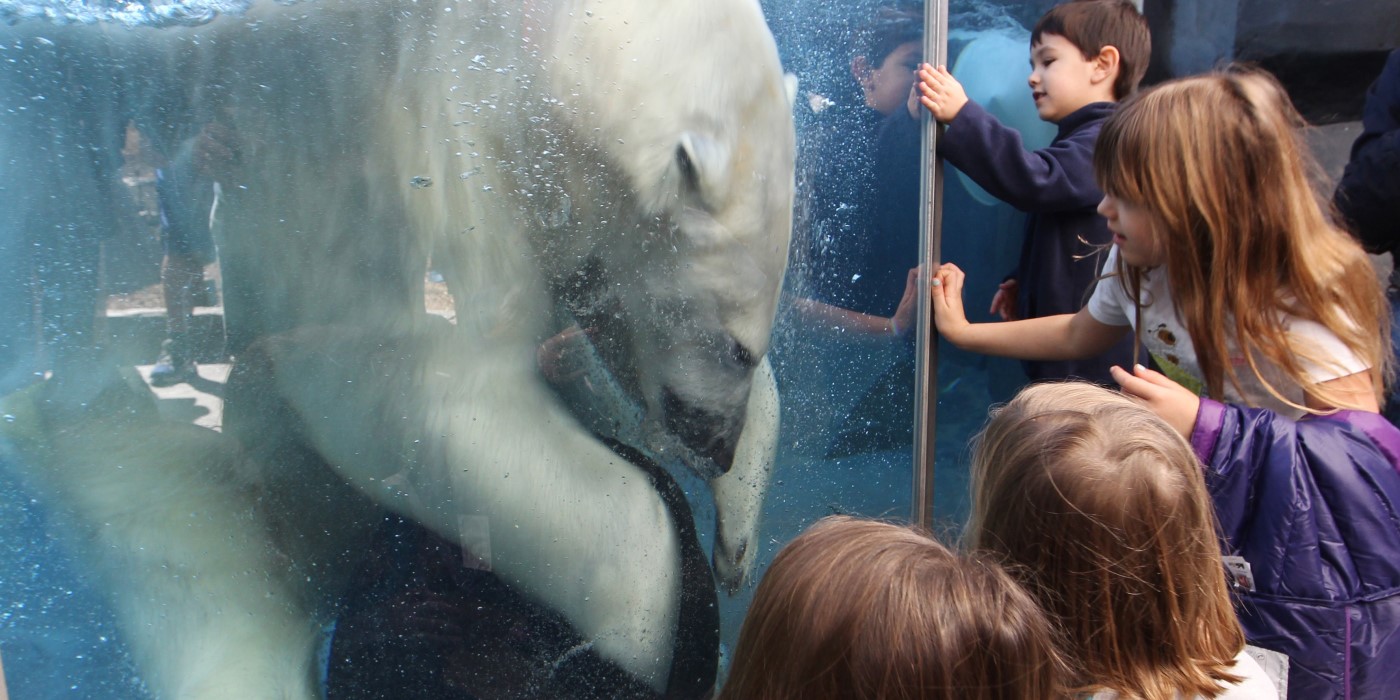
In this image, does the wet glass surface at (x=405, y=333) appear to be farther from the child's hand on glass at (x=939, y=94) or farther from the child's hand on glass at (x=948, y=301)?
the child's hand on glass at (x=948, y=301)

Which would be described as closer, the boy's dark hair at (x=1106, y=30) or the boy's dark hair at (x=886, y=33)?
the boy's dark hair at (x=886, y=33)

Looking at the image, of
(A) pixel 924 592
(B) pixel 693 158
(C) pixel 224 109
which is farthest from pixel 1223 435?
(C) pixel 224 109

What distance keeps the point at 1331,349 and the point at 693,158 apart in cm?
74

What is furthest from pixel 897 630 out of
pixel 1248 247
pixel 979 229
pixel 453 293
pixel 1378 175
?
pixel 1378 175

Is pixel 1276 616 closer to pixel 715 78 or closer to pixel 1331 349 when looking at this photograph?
pixel 1331 349

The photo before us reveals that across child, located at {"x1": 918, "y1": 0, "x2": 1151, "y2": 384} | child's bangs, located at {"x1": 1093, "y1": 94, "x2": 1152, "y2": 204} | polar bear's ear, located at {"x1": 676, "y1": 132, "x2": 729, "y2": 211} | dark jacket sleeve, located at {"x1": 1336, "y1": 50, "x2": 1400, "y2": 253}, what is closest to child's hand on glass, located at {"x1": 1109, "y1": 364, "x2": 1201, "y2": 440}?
child's bangs, located at {"x1": 1093, "y1": 94, "x2": 1152, "y2": 204}

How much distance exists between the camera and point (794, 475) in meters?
1.34

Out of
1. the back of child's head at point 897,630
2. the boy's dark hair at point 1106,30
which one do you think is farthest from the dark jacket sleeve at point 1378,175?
the back of child's head at point 897,630

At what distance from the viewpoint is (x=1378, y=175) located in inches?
63.9

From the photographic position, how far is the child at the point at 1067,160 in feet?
4.74

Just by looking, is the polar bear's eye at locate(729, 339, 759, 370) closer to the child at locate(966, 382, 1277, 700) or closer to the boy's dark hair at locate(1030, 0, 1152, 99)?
the child at locate(966, 382, 1277, 700)

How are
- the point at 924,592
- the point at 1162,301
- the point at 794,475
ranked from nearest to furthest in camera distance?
1. the point at 924,592
2. the point at 1162,301
3. the point at 794,475

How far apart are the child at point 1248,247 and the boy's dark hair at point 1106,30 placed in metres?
0.45

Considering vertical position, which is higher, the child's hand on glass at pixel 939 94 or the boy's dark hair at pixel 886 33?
the boy's dark hair at pixel 886 33
